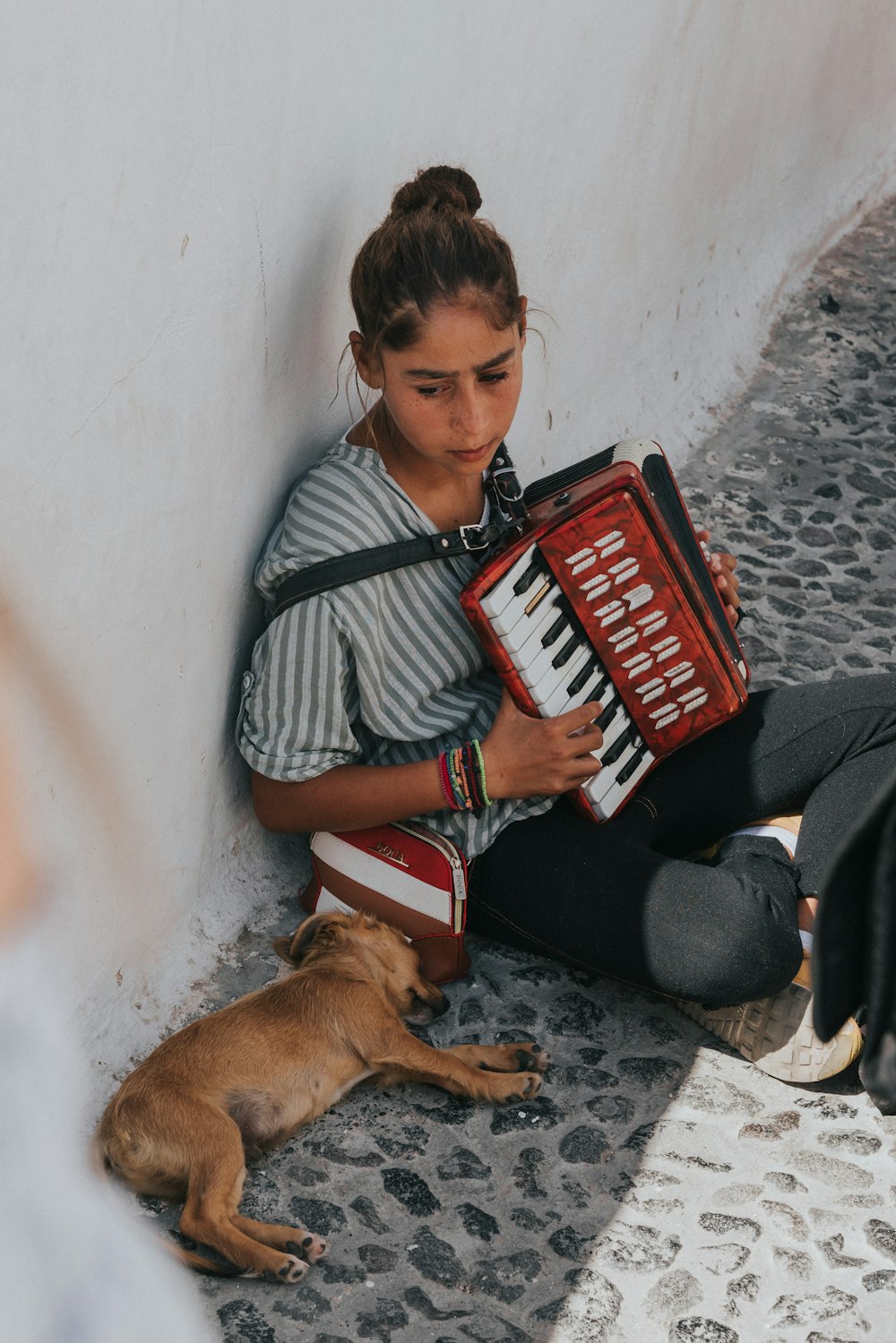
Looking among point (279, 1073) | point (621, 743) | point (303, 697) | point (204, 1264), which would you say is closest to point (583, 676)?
point (621, 743)

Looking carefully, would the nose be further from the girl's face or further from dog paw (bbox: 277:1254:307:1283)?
dog paw (bbox: 277:1254:307:1283)

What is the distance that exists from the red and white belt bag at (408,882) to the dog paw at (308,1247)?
70 centimetres

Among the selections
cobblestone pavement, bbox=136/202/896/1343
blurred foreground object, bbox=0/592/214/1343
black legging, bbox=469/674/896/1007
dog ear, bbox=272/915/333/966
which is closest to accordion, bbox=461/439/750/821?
black legging, bbox=469/674/896/1007

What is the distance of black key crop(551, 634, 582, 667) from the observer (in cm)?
284

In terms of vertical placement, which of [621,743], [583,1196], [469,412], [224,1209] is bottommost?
[583,1196]

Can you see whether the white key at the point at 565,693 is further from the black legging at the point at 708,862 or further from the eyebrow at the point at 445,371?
the eyebrow at the point at 445,371

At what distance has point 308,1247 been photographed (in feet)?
7.68

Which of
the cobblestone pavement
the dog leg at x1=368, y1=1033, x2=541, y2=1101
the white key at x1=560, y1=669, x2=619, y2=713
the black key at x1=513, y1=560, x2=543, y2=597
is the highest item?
the black key at x1=513, y1=560, x2=543, y2=597

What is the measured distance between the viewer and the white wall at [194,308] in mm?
2150

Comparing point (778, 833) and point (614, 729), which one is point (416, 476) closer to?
point (614, 729)

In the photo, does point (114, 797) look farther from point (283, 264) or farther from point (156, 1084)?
point (283, 264)

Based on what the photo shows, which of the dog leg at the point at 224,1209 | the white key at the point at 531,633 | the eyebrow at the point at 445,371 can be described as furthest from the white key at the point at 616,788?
the dog leg at the point at 224,1209

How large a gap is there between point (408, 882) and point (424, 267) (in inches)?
46.8

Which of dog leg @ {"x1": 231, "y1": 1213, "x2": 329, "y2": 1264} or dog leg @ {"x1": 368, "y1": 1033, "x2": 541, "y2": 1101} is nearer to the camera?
dog leg @ {"x1": 231, "y1": 1213, "x2": 329, "y2": 1264}
